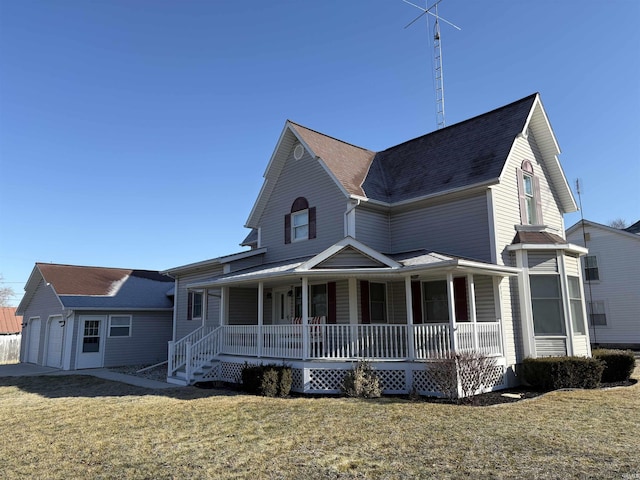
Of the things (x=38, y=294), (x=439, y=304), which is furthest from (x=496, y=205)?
(x=38, y=294)

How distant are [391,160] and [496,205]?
6.10 meters

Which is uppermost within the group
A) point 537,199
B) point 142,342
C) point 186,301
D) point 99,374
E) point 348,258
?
point 537,199

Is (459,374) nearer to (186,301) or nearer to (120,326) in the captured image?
(186,301)

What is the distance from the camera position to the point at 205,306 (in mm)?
18078

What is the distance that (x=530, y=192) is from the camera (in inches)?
632

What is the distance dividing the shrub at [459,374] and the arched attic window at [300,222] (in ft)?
23.5

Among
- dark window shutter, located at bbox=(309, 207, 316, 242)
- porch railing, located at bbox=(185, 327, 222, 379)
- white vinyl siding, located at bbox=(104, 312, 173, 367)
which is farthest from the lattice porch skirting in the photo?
white vinyl siding, located at bbox=(104, 312, 173, 367)

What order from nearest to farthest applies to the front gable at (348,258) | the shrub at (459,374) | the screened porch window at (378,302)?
the shrub at (459,374) < the front gable at (348,258) < the screened porch window at (378,302)

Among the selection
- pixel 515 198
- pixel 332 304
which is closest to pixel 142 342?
pixel 332 304

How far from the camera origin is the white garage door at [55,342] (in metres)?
21.9

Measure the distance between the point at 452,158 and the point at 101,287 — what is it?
1763 centimetres

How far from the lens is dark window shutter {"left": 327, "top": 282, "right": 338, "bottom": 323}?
48.1 feet

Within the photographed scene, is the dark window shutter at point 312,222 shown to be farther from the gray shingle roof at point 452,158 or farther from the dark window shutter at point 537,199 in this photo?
the dark window shutter at point 537,199

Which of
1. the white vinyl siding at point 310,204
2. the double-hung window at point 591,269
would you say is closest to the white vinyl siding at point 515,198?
the white vinyl siding at point 310,204
